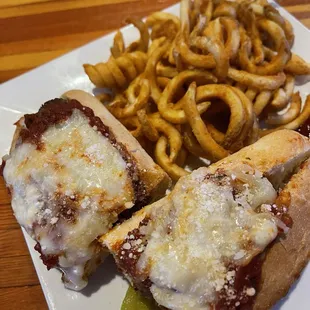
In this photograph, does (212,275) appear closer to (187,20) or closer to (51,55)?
(187,20)

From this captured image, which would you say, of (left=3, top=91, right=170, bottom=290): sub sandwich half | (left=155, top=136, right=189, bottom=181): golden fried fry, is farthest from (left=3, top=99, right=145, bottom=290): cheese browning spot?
(left=155, top=136, right=189, bottom=181): golden fried fry

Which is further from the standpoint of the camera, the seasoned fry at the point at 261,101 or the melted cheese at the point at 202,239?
the seasoned fry at the point at 261,101

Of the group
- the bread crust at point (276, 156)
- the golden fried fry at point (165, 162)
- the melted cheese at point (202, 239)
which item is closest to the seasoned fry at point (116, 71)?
the golden fried fry at point (165, 162)

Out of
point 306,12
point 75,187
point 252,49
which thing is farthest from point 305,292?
point 306,12

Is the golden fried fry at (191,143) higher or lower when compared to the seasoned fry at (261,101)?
lower

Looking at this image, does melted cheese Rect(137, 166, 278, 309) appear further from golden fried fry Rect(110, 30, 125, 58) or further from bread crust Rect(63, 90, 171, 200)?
golden fried fry Rect(110, 30, 125, 58)

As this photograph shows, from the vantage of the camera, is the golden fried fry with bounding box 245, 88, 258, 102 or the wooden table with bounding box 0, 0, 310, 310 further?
the wooden table with bounding box 0, 0, 310, 310

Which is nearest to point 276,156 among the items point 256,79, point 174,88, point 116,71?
point 256,79

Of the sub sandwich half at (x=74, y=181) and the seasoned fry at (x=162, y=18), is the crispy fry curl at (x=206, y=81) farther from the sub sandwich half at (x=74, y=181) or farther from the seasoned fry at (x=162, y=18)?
the sub sandwich half at (x=74, y=181)
